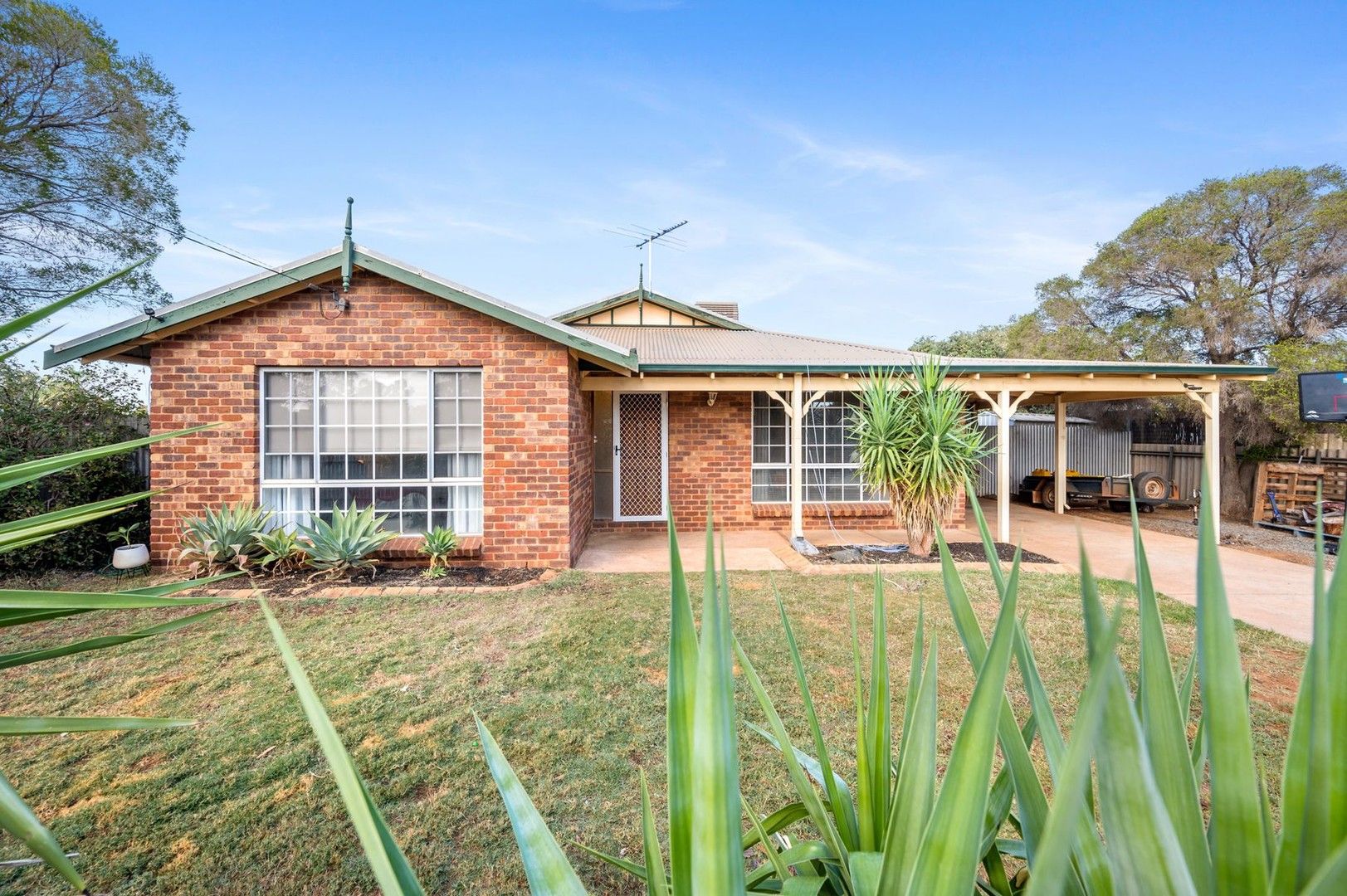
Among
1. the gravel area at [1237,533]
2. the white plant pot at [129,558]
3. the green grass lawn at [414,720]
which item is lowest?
the green grass lawn at [414,720]

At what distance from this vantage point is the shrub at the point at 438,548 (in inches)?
248

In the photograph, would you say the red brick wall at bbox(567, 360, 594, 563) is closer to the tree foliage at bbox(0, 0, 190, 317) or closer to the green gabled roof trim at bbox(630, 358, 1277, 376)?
the green gabled roof trim at bbox(630, 358, 1277, 376)

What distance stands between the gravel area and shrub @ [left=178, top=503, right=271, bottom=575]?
412 inches

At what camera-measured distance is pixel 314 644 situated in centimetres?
440

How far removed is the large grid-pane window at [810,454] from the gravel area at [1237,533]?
133 inches

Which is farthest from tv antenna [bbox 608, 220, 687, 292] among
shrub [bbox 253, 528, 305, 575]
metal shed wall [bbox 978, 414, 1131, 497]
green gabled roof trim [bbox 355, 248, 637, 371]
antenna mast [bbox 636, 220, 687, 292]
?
metal shed wall [bbox 978, 414, 1131, 497]

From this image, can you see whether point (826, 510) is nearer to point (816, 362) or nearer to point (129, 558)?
point (816, 362)

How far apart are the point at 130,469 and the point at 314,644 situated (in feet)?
16.8

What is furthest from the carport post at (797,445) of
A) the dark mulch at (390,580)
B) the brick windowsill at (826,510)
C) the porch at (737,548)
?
the dark mulch at (390,580)

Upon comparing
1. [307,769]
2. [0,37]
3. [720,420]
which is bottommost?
[307,769]

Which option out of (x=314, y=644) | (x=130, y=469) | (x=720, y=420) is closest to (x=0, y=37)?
(x=130, y=469)

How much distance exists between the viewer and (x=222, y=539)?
585 centimetres

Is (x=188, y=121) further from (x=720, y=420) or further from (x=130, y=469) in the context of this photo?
A: (x=720, y=420)

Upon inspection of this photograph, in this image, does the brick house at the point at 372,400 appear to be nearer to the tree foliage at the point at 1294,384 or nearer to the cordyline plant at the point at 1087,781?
the cordyline plant at the point at 1087,781
